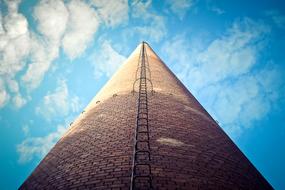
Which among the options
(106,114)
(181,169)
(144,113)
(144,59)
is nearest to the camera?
(181,169)

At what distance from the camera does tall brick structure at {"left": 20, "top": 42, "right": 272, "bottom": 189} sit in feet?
10.7

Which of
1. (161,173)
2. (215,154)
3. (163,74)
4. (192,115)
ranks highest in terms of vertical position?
(163,74)

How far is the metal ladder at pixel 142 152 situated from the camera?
10.1 ft

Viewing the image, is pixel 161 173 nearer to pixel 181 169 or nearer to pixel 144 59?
pixel 181 169

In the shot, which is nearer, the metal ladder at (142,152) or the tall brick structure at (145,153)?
the metal ladder at (142,152)

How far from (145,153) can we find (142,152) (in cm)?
5

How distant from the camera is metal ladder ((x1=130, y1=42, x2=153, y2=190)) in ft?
10.1

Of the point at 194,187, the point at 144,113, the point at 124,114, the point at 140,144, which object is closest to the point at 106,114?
the point at 124,114

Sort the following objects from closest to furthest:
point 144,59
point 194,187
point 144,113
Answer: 1. point 194,187
2. point 144,113
3. point 144,59

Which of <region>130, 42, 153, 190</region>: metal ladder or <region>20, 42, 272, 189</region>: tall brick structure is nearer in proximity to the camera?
<region>130, 42, 153, 190</region>: metal ladder

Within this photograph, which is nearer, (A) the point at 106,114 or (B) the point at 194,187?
(B) the point at 194,187

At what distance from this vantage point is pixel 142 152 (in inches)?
142

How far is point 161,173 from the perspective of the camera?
3258mm

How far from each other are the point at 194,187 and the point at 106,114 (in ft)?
8.27
